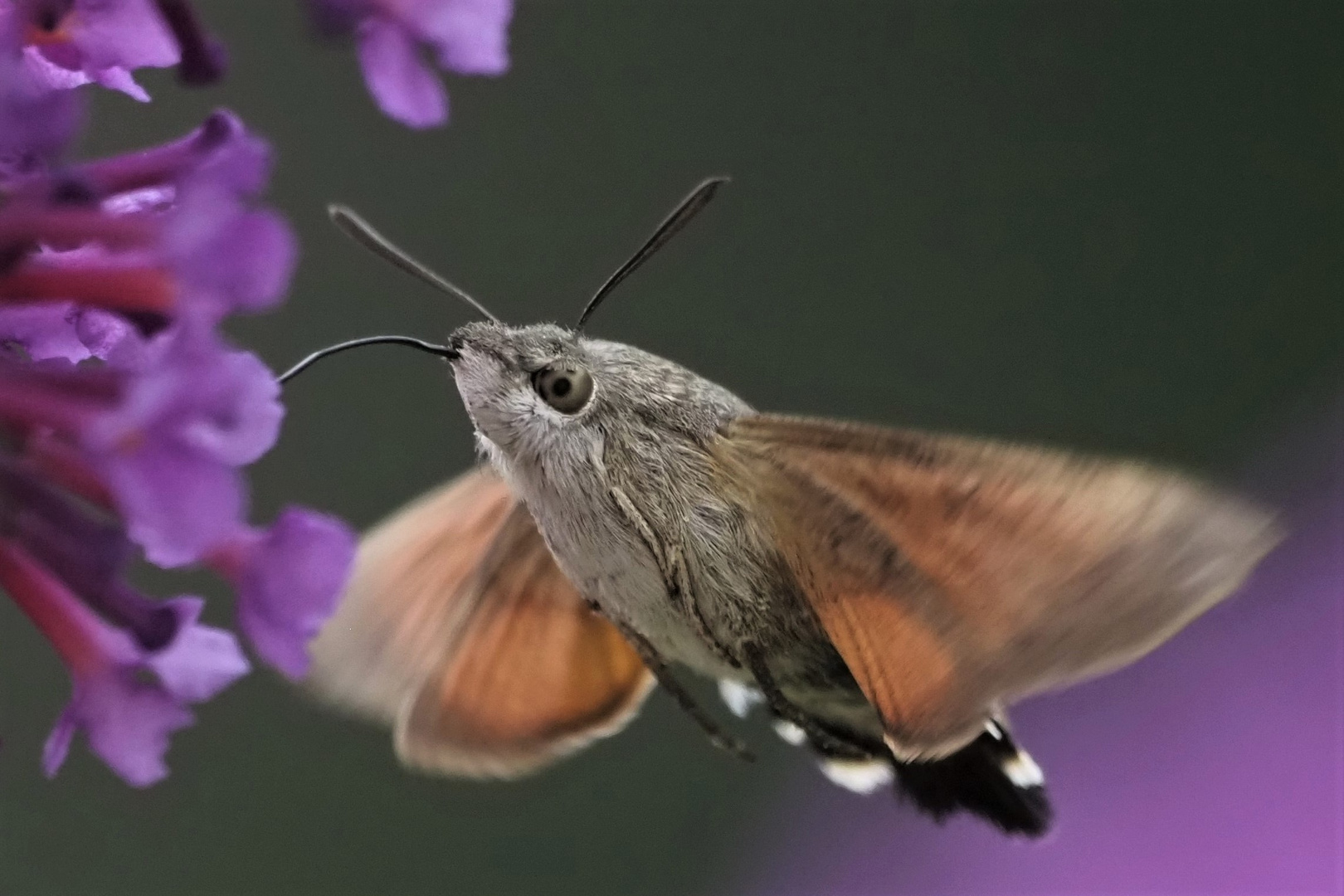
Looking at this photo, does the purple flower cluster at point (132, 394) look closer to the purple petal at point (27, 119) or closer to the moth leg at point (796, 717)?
the purple petal at point (27, 119)

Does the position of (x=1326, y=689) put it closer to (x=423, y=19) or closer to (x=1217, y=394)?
(x=1217, y=394)

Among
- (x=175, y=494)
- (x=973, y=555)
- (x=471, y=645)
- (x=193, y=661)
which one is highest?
(x=973, y=555)

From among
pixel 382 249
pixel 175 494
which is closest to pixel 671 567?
pixel 382 249

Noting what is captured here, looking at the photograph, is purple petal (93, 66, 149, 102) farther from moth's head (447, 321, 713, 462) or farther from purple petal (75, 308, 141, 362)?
moth's head (447, 321, 713, 462)

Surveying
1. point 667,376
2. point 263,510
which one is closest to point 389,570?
point 667,376

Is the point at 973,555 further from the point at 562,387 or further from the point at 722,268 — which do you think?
the point at 722,268

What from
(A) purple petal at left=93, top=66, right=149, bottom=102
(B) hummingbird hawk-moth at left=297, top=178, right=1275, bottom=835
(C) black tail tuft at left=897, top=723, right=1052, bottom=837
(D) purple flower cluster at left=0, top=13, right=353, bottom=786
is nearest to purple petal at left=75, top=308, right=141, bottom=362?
(D) purple flower cluster at left=0, top=13, right=353, bottom=786

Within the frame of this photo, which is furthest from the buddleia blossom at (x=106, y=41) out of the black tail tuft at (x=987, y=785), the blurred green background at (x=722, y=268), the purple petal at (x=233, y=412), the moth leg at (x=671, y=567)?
the blurred green background at (x=722, y=268)
